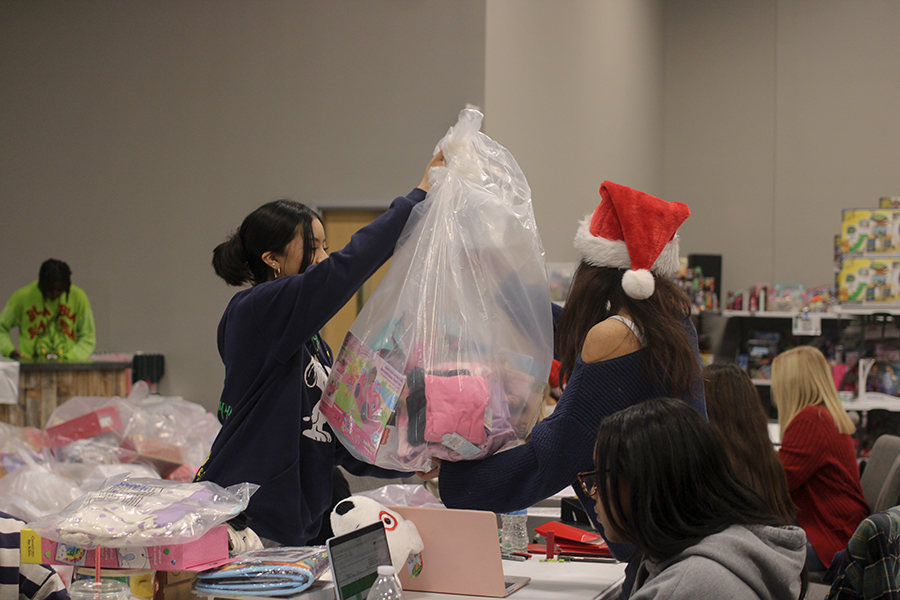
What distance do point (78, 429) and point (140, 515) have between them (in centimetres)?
341

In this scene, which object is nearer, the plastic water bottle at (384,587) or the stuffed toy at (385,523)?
the plastic water bottle at (384,587)

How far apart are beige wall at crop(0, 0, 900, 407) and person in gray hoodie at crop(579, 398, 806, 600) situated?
4239 millimetres

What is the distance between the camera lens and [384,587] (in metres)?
1.38

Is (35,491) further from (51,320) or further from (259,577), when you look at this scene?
(259,577)

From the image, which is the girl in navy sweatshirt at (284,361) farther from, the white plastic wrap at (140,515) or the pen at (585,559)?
the pen at (585,559)

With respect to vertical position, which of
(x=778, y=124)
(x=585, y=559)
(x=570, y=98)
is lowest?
(x=585, y=559)

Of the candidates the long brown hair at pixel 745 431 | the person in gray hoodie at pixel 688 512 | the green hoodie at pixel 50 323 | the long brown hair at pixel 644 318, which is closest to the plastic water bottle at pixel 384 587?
the person in gray hoodie at pixel 688 512

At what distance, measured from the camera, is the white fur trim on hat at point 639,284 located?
55.1 inches

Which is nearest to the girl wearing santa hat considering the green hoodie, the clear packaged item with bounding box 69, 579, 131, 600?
the clear packaged item with bounding box 69, 579, 131, 600

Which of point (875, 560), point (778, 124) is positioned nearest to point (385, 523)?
point (875, 560)

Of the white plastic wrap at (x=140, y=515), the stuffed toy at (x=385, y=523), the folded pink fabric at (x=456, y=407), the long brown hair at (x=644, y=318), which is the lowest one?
the stuffed toy at (x=385, y=523)

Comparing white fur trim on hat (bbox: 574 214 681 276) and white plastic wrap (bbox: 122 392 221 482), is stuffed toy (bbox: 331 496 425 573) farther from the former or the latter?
white plastic wrap (bbox: 122 392 221 482)

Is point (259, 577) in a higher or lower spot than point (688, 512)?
lower

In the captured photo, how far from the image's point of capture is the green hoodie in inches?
223
